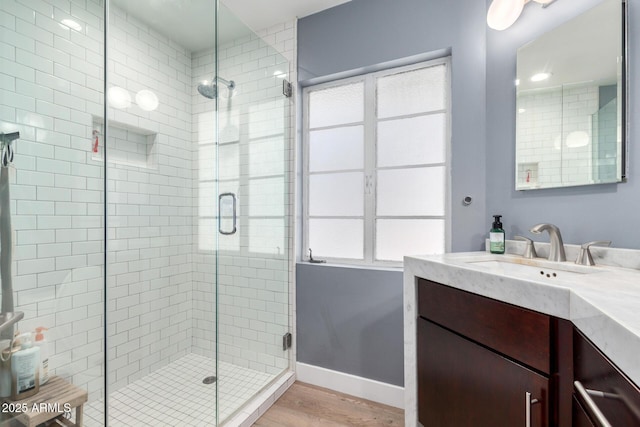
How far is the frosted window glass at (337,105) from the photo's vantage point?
6.43 ft

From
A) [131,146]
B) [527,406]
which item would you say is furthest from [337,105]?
[527,406]

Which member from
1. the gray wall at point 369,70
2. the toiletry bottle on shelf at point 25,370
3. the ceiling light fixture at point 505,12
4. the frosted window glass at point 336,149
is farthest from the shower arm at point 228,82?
the toiletry bottle on shelf at point 25,370

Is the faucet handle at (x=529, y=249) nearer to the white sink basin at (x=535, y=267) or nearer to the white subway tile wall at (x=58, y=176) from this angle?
the white sink basin at (x=535, y=267)

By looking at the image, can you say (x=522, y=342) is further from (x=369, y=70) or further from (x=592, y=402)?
(x=369, y=70)

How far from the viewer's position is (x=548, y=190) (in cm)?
131

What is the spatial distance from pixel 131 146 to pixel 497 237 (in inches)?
87.9

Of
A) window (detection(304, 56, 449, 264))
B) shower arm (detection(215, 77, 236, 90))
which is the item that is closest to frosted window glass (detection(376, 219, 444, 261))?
window (detection(304, 56, 449, 264))

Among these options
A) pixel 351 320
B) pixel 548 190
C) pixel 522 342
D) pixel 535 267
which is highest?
pixel 548 190

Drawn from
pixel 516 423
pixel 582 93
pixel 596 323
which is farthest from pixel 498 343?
pixel 582 93

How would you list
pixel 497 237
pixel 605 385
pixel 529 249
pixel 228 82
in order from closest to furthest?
pixel 605 385, pixel 529 249, pixel 497 237, pixel 228 82

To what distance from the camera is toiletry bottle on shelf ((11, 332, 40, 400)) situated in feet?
3.50

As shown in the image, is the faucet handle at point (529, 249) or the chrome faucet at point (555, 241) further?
the faucet handle at point (529, 249)

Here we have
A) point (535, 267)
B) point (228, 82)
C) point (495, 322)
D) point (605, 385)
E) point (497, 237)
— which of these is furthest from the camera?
point (228, 82)

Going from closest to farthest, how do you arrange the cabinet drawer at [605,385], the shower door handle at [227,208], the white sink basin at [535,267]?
the cabinet drawer at [605,385] < the white sink basin at [535,267] < the shower door handle at [227,208]
